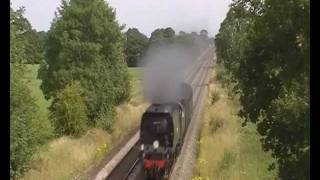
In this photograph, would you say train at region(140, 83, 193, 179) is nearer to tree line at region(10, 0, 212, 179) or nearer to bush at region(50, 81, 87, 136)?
tree line at region(10, 0, 212, 179)

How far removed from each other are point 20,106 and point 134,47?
91.1 meters

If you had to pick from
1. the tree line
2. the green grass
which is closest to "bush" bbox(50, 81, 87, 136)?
the tree line

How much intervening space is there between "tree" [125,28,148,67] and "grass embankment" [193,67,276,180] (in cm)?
7669

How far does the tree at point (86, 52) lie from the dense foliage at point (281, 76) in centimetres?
1843

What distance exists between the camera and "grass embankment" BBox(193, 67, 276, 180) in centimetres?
1906

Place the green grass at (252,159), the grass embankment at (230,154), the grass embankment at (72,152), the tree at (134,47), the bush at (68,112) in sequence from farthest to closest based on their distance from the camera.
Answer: the tree at (134,47)
the bush at (68,112)
the grass embankment at (72,152)
the grass embankment at (230,154)
the green grass at (252,159)

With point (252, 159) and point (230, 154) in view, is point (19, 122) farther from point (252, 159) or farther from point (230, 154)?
point (252, 159)

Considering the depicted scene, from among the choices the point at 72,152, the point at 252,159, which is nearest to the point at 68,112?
the point at 72,152

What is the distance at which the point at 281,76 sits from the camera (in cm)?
1052

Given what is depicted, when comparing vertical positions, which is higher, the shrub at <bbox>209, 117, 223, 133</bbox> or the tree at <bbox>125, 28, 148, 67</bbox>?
the tree at <bbox>125, 28, 148, 67</bbox>

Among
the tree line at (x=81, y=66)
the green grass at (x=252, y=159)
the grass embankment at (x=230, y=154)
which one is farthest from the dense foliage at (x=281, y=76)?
the tree line at (x=81, y=66)

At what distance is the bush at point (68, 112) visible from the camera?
94.1 feet

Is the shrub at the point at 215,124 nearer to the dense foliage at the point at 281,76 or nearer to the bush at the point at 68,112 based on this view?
the bush at the point at 68,112

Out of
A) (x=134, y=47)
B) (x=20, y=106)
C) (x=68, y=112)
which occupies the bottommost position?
(x=68, y=112)
